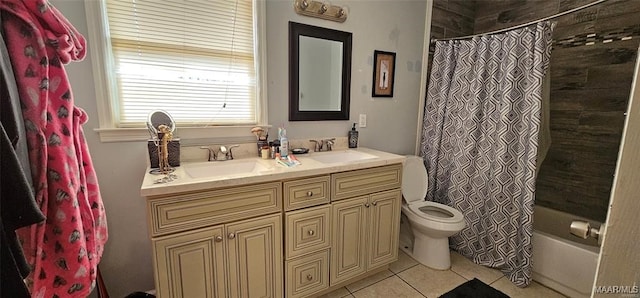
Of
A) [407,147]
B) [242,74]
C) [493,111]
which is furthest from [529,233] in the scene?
[242,74]

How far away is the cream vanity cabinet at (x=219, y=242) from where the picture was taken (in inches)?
47.6

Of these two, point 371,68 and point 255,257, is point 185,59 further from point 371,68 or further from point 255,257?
point 371,68

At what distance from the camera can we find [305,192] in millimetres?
1530

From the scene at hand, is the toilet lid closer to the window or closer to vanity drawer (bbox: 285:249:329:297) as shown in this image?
vanity drawer (bbox: 285:249:329:297)

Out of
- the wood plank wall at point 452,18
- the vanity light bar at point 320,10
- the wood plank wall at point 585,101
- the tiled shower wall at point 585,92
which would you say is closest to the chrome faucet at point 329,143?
the vanity light bar at point 320,10

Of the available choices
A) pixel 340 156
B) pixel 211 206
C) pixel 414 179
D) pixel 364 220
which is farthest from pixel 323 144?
pixel 211 206

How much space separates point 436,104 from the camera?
244 cm

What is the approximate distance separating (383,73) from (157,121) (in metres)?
1.75

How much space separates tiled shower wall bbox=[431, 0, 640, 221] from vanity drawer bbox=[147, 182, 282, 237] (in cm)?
217

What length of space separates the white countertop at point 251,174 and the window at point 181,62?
0.35 m

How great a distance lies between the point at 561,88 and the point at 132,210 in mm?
3317

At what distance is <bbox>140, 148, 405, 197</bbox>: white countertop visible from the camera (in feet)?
3.82

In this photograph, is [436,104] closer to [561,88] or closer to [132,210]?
[561,88]

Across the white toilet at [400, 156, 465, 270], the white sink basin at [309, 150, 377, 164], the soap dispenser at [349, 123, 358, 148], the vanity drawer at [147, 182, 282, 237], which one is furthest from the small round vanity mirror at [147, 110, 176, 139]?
the white toilet at [400, 156, 465, 270]
